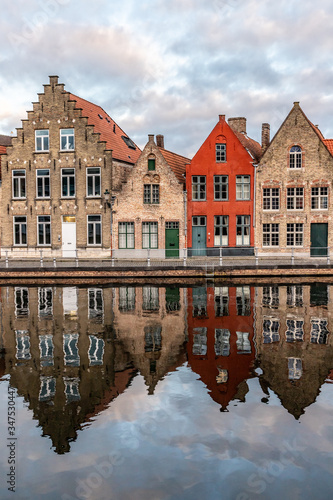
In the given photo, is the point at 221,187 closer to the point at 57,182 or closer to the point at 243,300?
the point at 57,182

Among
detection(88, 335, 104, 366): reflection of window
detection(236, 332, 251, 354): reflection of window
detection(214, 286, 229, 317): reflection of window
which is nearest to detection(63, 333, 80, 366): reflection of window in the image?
detection(88, 335, 104, 366): reflection of window

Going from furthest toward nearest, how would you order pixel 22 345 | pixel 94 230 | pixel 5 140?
pixel 5 140 < pixel 94 230 < pixel 22 345

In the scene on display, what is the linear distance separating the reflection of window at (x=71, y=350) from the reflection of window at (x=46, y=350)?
1.12 feet

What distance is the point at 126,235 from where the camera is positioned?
33.9 metres

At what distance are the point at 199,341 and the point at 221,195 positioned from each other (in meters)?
23.2

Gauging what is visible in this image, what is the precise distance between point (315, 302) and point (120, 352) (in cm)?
955

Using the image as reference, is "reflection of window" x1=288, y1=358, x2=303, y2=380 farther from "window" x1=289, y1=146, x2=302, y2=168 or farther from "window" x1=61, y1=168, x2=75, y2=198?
"window" x1=61, y1=168, x2=75, y2=198

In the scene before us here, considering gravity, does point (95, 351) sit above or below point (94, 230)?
below

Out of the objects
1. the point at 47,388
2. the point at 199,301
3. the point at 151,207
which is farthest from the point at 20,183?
the point at 47,388

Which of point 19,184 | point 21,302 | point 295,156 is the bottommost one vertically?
point 21,302

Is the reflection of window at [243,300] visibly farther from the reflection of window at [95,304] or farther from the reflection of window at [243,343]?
the reflection of window at [95,304]

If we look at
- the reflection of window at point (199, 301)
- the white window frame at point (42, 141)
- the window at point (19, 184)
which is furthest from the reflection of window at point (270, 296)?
the window at point (19, 184)

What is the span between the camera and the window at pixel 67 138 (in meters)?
34.4

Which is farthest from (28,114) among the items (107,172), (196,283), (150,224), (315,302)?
(315,302)
